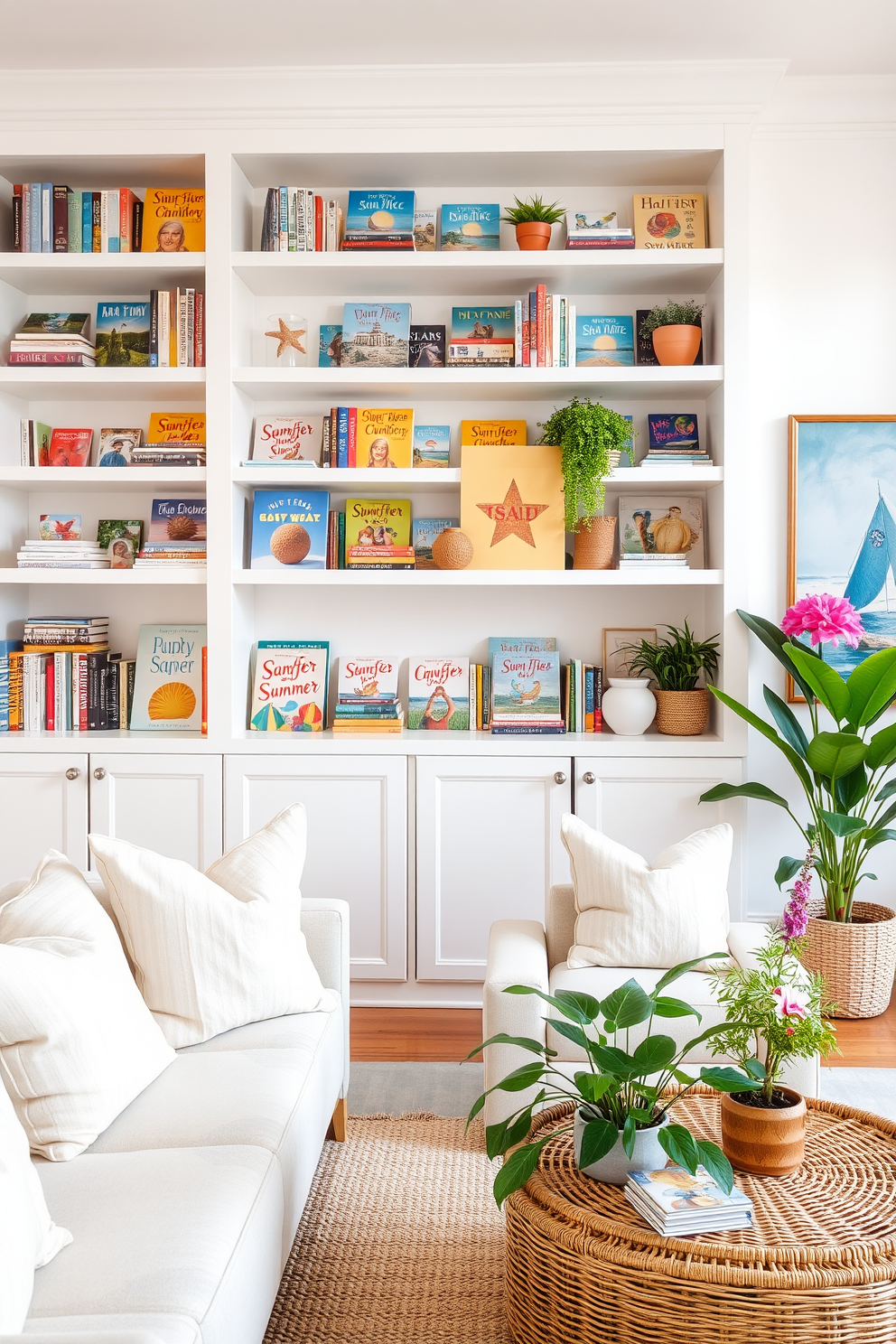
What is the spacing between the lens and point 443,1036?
10.0ft

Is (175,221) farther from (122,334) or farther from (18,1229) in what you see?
(18,1229)

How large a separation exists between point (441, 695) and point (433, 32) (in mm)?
1953

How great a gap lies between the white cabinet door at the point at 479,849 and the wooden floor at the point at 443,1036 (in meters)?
0.14

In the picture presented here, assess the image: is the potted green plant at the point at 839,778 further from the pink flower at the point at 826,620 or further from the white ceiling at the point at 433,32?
the white ceiling at the point at 433,32

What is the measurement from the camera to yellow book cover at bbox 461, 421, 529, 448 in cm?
350

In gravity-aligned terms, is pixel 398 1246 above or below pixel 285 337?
below

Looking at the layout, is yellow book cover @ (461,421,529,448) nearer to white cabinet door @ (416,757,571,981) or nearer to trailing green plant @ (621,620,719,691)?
trailing green plant @ (621,620,719,691)

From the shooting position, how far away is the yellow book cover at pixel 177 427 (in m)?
3.54

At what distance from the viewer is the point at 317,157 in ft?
10.7

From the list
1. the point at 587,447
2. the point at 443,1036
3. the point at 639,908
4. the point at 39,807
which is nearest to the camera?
the point at 639,908

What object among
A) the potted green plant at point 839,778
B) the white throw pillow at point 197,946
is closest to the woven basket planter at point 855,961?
the potted green plant at point 839,778

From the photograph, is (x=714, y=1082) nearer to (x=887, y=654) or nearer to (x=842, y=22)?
(x=887, y=654)

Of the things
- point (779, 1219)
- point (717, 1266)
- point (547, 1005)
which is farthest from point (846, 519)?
point (717, 1266)

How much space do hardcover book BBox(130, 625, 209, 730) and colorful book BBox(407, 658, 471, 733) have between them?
0.72 metres
